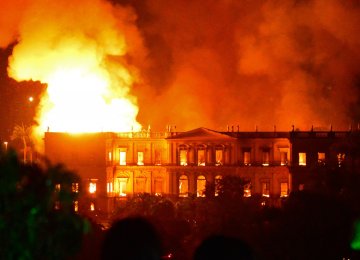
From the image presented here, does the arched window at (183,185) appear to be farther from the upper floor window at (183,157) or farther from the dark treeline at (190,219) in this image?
the dark treeline at (190,219)

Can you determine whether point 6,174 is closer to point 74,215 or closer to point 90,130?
point 74,215

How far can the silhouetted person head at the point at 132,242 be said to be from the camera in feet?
18.1

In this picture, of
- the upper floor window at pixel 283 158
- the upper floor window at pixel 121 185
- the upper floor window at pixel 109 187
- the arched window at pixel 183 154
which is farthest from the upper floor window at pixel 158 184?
the upper floor window at pixel 283 158

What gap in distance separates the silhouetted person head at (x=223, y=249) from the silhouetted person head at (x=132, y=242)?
Answer: 326mm

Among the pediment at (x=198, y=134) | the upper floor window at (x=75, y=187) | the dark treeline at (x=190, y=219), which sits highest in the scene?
the pediment at (x=198, y=134)

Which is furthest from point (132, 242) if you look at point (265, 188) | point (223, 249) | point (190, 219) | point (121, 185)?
point (121, 185)

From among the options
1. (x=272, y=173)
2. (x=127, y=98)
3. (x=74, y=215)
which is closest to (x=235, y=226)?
(x=74, y=215)

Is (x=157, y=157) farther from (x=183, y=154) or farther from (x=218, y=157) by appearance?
(x=218, y=157)

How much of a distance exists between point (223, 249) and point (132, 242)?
2.14ft

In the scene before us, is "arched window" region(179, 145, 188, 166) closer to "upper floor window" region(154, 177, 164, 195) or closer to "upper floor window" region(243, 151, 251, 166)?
"upper floor window" region(154, 177, 164, 195)

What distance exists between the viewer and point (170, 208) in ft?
164

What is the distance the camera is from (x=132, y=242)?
5.54 m

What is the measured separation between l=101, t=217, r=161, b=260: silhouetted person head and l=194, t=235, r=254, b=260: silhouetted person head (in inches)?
12.8

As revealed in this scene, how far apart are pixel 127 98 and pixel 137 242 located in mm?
72549
